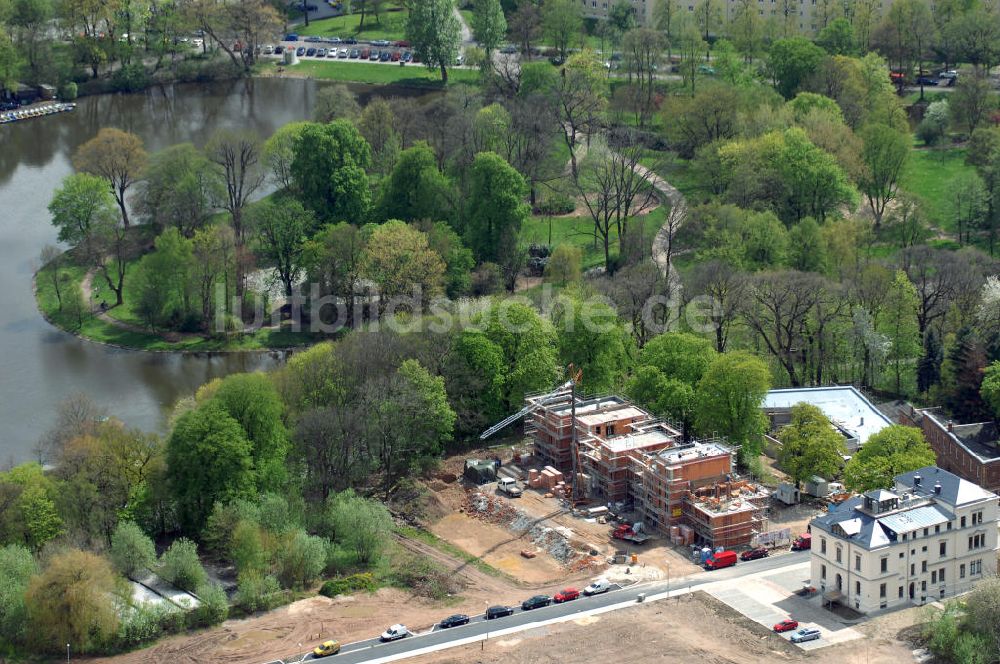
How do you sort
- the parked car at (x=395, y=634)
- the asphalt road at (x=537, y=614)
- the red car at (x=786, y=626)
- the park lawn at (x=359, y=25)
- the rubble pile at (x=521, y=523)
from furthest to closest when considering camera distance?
the park lawn at (x=359, y=25) < the rubble pile at (x=521, y=523) < the red car at (x=786, y=626) < the parked car at (x=395, y=634) < the asphalt road at (x=537, y=614)

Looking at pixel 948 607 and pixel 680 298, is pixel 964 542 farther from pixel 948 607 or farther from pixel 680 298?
pixel 680 298

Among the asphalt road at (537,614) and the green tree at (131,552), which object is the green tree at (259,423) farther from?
the asphalt road at (537,614)

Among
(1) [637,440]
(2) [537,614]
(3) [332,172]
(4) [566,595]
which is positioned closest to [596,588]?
(4) [566,595]

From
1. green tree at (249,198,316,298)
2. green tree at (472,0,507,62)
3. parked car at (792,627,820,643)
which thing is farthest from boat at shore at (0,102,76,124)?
parked car at (792,627,820,643)

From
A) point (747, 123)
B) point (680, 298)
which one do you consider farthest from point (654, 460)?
point (747, 123)

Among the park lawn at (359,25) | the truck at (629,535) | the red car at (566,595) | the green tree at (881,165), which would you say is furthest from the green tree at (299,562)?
the park lawn at (359,25)

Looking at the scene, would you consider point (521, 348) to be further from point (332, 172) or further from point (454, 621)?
point (332, 172)

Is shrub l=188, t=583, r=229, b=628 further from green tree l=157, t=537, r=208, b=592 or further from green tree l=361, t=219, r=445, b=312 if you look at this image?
green tree l=361, t=219, r=445, b=312
